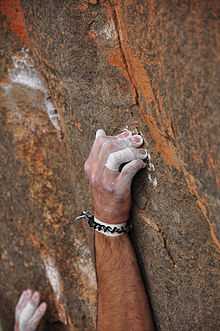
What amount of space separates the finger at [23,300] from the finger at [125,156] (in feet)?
3.62

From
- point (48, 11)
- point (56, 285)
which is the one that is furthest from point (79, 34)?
point (56, 285)

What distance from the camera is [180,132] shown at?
1830mm

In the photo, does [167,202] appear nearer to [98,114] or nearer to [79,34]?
[98,114]

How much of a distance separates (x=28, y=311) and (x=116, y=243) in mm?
863

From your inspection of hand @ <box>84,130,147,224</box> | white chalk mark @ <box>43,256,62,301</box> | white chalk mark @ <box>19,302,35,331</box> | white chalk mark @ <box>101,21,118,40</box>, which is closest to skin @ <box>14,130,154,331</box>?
hand @ <box>84,130,147,224</box>

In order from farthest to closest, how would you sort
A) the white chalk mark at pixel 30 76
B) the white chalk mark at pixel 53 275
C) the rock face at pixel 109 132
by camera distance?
1. the white chalk mark at pixel 53 275
2. the white chalk mark at pixel 30 76
3. the rock face at pixel 109 132

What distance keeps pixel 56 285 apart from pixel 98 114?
96 cm

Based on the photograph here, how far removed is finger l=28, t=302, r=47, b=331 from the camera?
115 inches

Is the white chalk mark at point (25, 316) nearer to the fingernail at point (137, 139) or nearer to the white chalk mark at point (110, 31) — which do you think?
the fingernail at point (137, 139)

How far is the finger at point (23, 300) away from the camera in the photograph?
296cm

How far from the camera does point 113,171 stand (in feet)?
6.81

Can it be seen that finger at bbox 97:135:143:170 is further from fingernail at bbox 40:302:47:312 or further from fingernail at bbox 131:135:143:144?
fingernail at bbox 40:302:47:312

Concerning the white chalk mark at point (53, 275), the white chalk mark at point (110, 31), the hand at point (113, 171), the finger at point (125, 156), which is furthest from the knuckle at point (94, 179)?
the white chalk mark at point (53, 275)

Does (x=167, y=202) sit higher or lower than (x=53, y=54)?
lower
